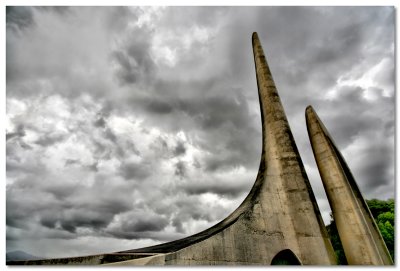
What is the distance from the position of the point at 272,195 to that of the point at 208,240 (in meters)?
4.24

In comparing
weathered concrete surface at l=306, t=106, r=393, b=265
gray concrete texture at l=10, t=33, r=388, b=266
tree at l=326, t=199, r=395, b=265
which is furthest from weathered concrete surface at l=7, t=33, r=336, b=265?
tree at l=326, t=199, r=395, b=265

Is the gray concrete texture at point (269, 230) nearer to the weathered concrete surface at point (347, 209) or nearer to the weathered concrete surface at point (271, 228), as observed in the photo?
the weathered concrete surface at point (271, 228)

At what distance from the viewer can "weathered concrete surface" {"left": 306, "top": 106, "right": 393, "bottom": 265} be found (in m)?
9.80

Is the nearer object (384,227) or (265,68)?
(265,68)

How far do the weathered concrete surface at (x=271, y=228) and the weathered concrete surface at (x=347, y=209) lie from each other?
2.80ft

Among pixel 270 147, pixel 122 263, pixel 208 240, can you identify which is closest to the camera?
pixel 122 263

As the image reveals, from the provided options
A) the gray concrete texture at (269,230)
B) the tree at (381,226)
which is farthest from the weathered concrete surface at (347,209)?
the tree at (381,226)

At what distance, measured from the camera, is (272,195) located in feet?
38.0

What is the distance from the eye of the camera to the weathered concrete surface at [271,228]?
865 centimetres

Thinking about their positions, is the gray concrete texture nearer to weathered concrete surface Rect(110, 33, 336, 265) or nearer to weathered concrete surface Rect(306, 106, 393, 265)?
weathered concrete surface Rect(110, 33, 336, 265)

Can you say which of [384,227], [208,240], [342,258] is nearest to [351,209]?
[208,240]

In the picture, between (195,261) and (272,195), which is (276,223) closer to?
(272,195)

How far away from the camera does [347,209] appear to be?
10695mm

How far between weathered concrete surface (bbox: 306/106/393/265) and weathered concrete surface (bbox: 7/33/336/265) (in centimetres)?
85
